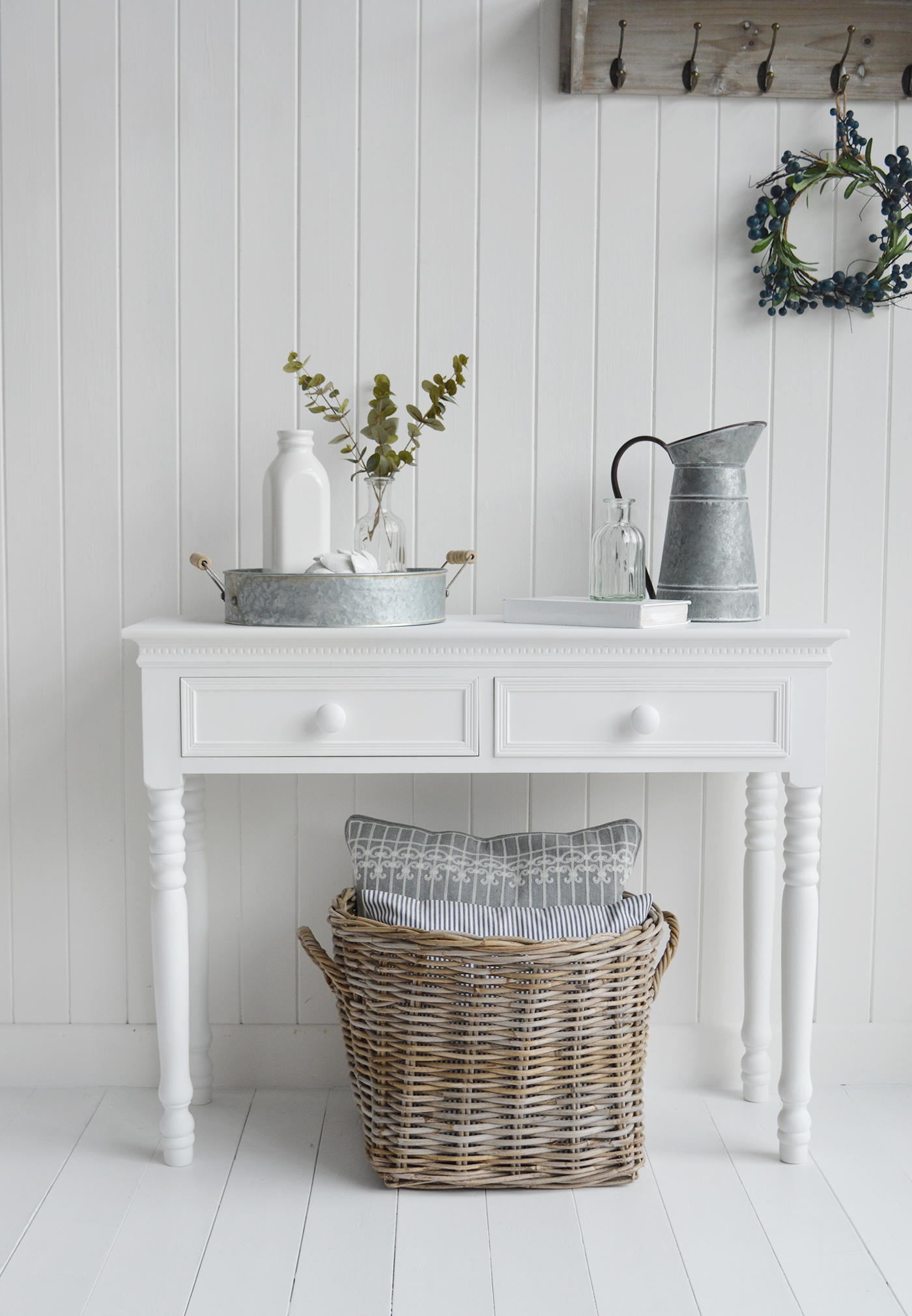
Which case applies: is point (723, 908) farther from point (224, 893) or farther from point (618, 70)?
point (618, 70)

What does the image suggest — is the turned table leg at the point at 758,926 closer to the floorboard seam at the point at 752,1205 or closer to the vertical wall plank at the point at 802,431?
the floorboard seam at the point at 752,1205

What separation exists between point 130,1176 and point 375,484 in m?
1.15

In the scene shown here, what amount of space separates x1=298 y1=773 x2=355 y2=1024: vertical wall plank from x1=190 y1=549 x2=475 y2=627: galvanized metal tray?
435 mm

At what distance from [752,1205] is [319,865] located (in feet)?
2.96

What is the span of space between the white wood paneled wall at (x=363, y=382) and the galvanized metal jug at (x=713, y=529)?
6.9 inches

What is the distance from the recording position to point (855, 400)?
6.66 ft

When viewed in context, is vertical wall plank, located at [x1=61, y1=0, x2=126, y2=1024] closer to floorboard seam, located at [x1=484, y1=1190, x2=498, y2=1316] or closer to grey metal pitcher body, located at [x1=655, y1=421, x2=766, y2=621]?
floorboard seam, located at [x1=484, y1=1190, x2=498, y2=1316]

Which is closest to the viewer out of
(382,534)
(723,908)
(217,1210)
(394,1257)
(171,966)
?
(394,1257)

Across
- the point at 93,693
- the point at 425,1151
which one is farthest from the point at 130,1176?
the point at 93,693

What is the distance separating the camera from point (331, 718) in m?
1.66

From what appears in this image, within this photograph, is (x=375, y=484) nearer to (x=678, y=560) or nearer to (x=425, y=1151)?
(x=678, y=560)

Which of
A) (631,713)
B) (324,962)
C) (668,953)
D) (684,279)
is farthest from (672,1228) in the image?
(684,279)

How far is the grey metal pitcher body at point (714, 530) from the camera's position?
5.98ft

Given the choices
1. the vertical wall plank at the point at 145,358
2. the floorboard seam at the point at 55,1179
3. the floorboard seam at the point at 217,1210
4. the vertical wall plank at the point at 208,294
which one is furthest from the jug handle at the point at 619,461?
the floorboard seam at the point at 55,1179
